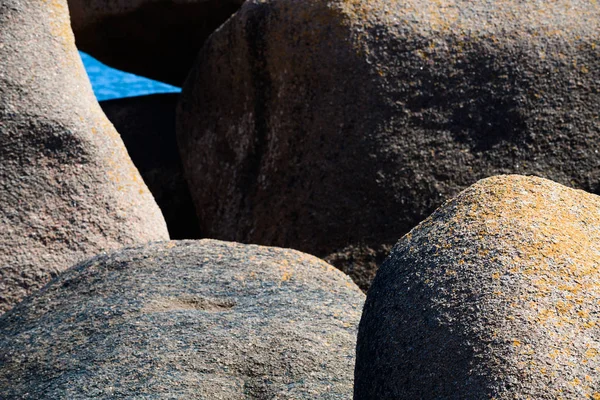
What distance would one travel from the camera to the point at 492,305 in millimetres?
1319

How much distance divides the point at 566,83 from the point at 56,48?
4.56ft

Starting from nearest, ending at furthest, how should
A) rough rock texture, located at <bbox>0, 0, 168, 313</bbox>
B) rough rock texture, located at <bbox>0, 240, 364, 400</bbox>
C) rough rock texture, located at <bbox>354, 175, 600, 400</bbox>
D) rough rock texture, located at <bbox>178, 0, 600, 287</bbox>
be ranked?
rough rock texture, located at <bbox>354, 175, 600, 400</bbox> → rough rock texture, located at <bbox>0, 240, 364, 400</bbox> → rough rock texture, located at <bbox>0, 0, 168, 313</bbox> → rough rock texture, located at <bbox>178, 0, 600, 287</bbox>

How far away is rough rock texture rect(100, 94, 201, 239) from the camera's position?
3.48m

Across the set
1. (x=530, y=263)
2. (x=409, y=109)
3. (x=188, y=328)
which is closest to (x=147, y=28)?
(x=409, y=109)

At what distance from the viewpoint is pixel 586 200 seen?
60.3 inches

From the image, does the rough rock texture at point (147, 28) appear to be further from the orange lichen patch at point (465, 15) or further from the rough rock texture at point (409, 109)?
the orange lichen patch at point (465, 15)

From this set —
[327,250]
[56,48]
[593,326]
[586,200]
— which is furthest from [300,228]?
[593,326]

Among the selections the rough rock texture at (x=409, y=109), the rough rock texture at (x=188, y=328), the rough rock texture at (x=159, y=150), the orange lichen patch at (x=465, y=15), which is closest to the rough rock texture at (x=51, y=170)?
the rough rock texture at (x=188, y=328)

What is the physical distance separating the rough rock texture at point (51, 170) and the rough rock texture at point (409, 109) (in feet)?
1.67

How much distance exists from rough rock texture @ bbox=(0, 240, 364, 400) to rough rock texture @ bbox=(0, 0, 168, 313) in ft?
0.68

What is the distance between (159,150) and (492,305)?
7.93 ft

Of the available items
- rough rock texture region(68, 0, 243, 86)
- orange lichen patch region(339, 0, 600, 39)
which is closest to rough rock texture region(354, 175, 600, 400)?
→ orange lichen patch region(339, 0, 600, 39)

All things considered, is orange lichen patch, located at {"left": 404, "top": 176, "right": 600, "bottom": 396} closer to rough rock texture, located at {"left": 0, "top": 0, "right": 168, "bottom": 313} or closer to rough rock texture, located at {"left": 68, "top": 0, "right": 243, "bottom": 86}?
rough rock texture, located at {"left": 0, "top": 0, "right": 168, "bottom": 313}

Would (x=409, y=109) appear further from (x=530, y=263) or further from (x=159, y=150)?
(x=530, y=263)
